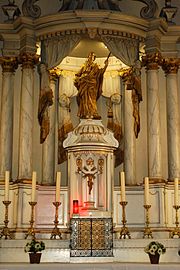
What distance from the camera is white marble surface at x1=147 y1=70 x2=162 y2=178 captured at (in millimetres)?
10742

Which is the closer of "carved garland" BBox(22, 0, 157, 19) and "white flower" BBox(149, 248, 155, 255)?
"white flower" BBox(149, 248, 155, 255)

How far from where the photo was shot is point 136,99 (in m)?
11.2

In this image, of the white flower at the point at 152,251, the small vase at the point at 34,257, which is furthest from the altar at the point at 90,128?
the white flower at the point at 152,251

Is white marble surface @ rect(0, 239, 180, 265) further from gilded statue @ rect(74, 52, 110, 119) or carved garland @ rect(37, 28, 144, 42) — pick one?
carved garland @ rect(37, 28, 144, 42)

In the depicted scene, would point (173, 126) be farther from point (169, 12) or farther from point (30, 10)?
point (30, 10)

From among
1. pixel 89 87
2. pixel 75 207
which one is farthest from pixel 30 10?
pixel 75 207

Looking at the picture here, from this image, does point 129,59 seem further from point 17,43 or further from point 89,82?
point 17,43

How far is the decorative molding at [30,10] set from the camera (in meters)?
11.2

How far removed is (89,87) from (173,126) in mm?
1721

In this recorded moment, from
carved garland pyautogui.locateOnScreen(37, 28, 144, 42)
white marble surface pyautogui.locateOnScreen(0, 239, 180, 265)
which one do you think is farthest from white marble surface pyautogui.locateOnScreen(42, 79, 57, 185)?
white marble surface pyautogui.locateOnScreen(0, 239, 180, 265)

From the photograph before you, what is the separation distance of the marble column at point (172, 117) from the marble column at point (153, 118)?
0.39m

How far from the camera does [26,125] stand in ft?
35.3

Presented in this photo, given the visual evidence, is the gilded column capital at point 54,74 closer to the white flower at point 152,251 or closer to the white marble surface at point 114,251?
the white marble surface at point 114,251

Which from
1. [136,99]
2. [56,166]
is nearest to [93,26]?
[136,99]
